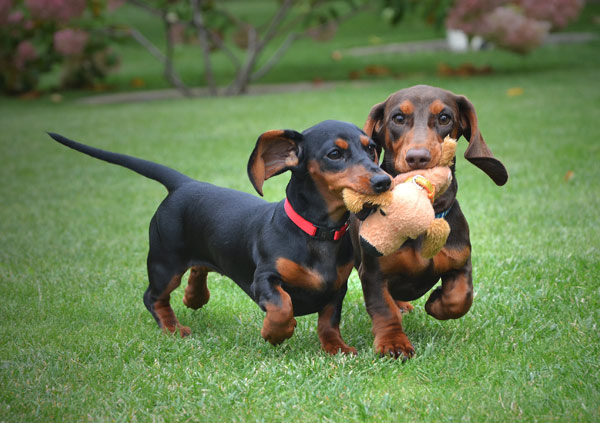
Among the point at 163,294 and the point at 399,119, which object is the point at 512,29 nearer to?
the point at 399,119

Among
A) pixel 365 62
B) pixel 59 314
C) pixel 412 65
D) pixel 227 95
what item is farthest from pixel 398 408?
pixel 365 62

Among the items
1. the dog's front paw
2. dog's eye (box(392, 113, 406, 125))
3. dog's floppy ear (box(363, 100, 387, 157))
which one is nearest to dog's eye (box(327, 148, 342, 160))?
dog's eye (box(392, 113, 406, 125))

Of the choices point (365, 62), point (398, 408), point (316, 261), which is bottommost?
point (365, 62)

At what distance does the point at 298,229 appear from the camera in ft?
11.0

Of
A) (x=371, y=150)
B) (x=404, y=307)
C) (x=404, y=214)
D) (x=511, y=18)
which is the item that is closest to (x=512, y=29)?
(x=511, y=18)

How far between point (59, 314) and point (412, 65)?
52.4 ft

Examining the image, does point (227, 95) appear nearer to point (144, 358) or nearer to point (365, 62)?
point (365, 62)

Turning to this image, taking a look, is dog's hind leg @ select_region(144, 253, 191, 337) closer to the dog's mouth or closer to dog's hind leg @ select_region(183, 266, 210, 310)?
dog's hind leg @ select_region(183, 266, 210, 310)

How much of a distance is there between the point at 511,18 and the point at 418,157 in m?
12.6

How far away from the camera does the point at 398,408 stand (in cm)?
280

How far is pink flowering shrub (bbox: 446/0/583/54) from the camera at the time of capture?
1478 centimetres

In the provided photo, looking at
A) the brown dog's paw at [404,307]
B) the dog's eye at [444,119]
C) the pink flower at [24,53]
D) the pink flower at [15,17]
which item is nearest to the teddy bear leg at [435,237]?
the dog's eye at [444,119]

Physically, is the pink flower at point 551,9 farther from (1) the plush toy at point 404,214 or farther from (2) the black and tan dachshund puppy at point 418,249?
(1) the plush toy at point 404,214

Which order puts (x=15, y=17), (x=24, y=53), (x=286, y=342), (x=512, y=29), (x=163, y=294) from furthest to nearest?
(x=24, y=53)
(x=15, y=17)
(x=512, y=29)
(x=163, y=294)
(x=286, y=342)
